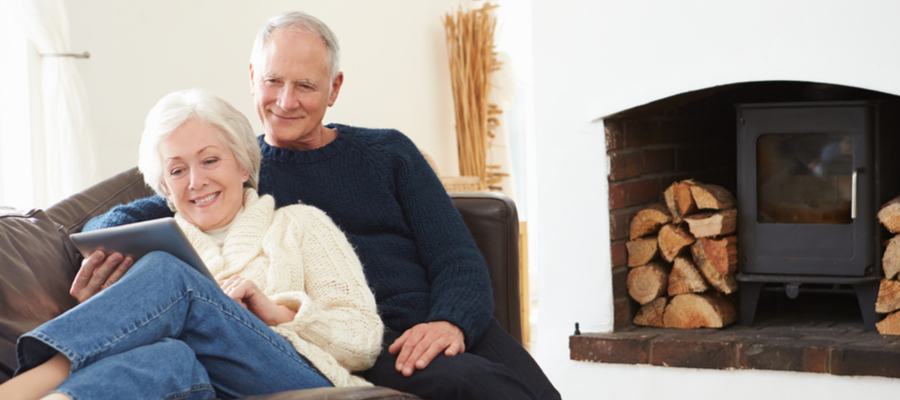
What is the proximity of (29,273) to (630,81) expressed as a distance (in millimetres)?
1588

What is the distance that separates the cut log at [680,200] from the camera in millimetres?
2332

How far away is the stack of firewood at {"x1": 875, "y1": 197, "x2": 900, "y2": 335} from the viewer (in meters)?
2.09

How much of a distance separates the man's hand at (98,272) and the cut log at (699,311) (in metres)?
1.62

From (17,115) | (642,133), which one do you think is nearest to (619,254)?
(642,133)

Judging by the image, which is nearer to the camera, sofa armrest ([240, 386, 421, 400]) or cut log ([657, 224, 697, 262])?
sofa armrest ([240, 386, 421, 400])

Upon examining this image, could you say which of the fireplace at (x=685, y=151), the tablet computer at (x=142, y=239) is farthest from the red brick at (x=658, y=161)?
the tablet computer at (x=142, y=239)

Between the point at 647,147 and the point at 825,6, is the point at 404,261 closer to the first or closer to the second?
the point at 647,147

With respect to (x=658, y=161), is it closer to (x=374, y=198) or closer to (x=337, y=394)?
(x=374, y=198)

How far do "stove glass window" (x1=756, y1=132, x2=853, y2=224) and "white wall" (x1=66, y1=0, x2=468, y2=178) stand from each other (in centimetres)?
184

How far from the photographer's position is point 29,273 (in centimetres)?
131

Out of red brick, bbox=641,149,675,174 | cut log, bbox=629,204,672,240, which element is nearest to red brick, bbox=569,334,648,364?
cut log, bbox=629,204,672,240

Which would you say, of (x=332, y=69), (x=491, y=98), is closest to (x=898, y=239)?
(x=332, y=69)

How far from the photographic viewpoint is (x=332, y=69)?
5.71 ft

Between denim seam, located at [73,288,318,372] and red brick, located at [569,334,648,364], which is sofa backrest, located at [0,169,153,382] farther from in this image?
red brick, located at [569,334,648,364]
